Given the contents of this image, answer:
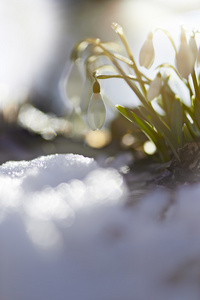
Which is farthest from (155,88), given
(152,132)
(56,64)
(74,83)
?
(56,64)

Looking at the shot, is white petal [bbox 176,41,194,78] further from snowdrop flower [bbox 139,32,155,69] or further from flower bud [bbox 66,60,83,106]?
flower bud [bbox 66,60,83,106]

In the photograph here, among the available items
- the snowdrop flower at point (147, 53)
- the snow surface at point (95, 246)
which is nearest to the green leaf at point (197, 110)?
the snowdrop flower at point (147, 53)

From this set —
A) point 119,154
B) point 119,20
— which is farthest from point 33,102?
point 119,154

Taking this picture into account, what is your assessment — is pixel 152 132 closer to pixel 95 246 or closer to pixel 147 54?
pixel 147 54

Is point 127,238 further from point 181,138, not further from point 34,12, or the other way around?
point 34,12

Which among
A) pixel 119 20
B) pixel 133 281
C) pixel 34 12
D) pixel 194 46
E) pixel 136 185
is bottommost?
pixel 133 281

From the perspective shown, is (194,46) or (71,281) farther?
(194,46)

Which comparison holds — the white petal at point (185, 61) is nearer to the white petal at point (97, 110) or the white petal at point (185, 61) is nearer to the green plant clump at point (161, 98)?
the green plant clump at point (161, 98)
